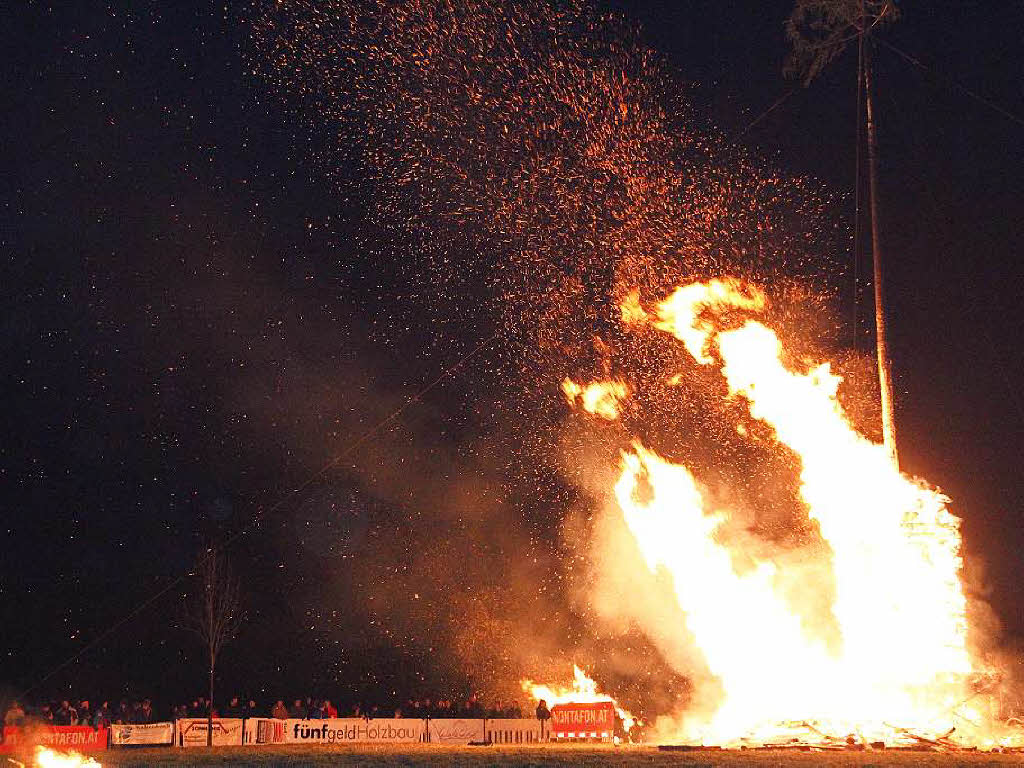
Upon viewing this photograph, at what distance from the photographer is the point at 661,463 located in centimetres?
2588

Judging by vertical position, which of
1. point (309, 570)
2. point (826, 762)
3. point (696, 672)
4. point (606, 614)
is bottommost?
point (826, 762)

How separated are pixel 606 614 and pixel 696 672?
23.0 ft

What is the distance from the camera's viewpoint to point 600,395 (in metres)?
26.8

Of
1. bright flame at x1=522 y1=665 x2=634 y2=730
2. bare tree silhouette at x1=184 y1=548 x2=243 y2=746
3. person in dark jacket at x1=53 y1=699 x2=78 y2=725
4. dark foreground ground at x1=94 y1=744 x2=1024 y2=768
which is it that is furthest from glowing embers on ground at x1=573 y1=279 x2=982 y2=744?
person in dark jacket at x1=53 y1=699 x2=78 y2=725

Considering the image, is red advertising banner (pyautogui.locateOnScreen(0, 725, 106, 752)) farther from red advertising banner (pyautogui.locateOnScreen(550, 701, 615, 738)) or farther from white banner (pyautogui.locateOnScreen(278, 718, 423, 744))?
red advertising banner (pyautogui.locateOnScreen(550, 701, 615, 738))

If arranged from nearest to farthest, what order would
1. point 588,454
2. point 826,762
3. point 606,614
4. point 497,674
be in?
point 826,762
point 588,454
point 606,614
point 497,674

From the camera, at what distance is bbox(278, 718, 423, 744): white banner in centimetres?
2591

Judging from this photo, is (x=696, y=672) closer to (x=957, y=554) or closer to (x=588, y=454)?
(x=588, y=454)

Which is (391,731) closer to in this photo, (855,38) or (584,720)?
(584,720)

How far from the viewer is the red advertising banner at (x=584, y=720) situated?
85.4 ft

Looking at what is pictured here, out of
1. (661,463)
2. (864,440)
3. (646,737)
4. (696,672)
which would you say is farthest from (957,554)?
(696,672)

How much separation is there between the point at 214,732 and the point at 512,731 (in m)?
7.31

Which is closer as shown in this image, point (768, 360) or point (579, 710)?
point (768, 360)

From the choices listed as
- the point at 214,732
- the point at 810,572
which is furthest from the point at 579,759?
the point at 214,732
